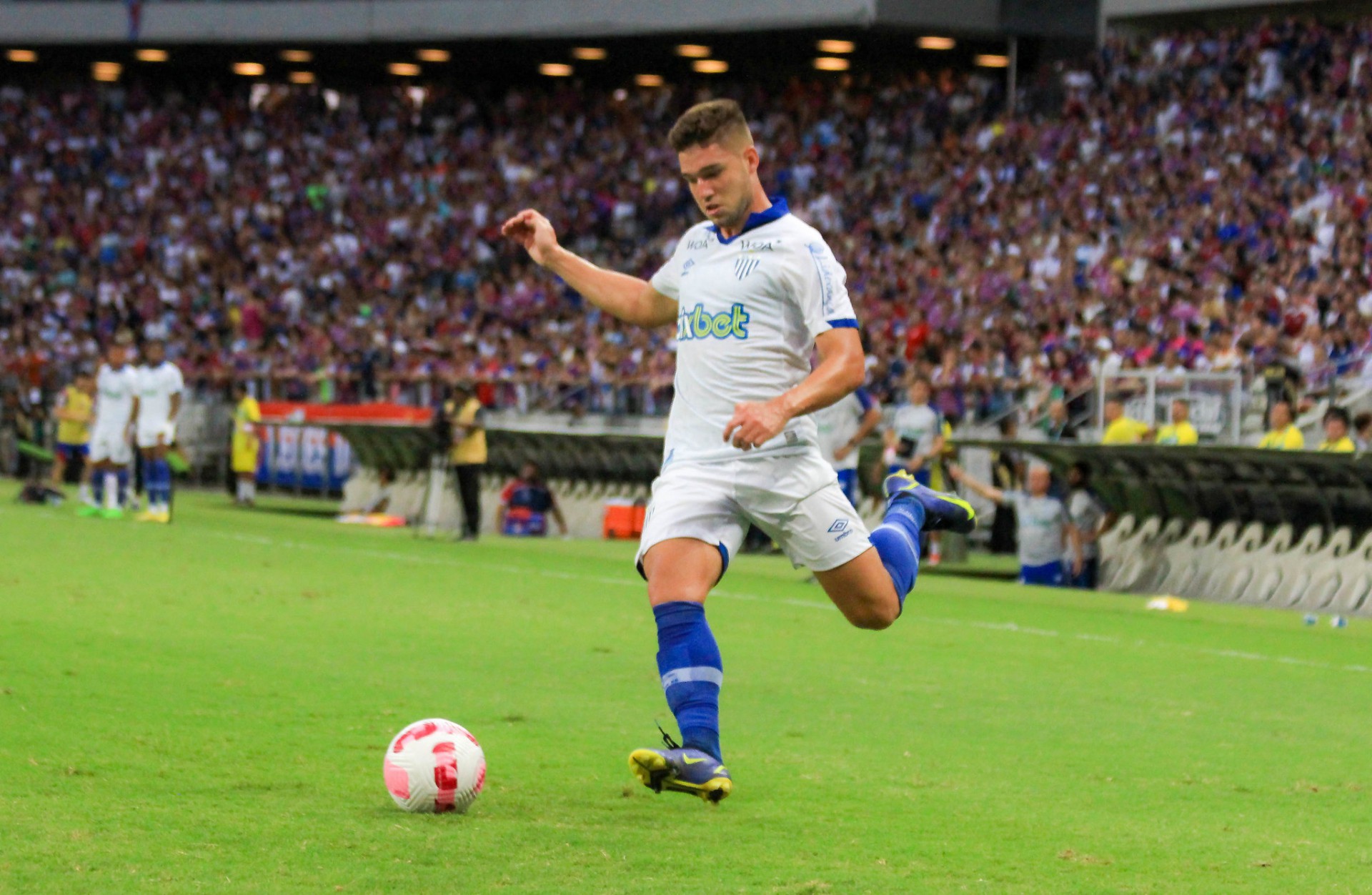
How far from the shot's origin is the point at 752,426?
18.5 ft

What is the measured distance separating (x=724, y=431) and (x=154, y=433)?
54.0 feet

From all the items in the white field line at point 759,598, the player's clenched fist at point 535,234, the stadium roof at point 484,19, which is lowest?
the white field line at point 759,598

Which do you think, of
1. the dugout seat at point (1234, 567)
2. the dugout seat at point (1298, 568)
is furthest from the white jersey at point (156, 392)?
the dugout seat at point (1298, 568)

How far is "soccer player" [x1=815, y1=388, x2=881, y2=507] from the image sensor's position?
16.0 m

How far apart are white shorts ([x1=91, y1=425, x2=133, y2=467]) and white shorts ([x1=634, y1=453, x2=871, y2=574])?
17.4 meters

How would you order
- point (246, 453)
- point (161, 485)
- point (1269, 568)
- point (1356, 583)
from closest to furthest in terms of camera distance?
point (1356, 583)
point (1269, 568)
point (161, 485)
point (246, 453)

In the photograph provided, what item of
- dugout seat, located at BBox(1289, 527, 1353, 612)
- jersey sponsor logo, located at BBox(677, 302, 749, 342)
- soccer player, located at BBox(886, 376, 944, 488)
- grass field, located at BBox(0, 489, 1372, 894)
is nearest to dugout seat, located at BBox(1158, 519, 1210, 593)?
dugout seat, located at BBox(1289, 527, 1353, 612)

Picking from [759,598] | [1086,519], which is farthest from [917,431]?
[759,598]

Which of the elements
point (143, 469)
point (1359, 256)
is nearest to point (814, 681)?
point (143, 469)

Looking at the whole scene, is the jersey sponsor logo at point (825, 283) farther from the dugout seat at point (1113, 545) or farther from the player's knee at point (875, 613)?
the dugout seat at point (1113, 545)

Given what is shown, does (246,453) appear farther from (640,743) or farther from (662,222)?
(640,743)

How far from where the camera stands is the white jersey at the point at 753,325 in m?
6.15

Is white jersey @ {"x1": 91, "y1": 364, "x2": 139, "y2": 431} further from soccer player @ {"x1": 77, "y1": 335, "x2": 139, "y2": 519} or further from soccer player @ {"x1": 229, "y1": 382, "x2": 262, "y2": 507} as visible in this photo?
soccer player @ {"x1": 229, "y1": 382, "x2": 262, "y2": 507}

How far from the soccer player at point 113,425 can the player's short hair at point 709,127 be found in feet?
56.4
